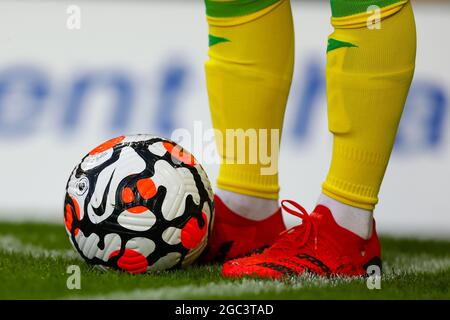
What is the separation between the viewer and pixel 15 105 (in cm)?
483

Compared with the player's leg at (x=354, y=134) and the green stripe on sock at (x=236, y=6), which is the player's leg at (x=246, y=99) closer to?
the green stripe on sock at (x=236, y=6)

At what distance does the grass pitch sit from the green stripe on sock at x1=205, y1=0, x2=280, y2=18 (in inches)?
32.8

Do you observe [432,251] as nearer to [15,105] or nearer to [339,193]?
[339,193]

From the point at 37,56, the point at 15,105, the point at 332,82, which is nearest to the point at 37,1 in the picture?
the point at 37,56

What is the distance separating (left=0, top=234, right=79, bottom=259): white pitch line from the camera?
111 inches

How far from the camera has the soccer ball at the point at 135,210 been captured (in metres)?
2.34

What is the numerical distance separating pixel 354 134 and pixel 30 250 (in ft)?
4.36

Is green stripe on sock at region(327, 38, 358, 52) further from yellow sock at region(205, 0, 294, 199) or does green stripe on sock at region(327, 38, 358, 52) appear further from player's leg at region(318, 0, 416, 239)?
yellow sock at region(205, 0, 294, 199)

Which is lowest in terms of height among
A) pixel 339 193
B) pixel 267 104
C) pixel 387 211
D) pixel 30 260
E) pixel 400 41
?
pixel 387 211

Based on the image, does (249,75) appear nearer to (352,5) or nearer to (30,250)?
(352,5)

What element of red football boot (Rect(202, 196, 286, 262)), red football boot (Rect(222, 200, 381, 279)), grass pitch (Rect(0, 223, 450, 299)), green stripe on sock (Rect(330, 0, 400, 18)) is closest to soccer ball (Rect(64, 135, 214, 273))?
grass pitch (Rect(0, 223, 450, 299))

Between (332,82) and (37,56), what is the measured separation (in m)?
3.06

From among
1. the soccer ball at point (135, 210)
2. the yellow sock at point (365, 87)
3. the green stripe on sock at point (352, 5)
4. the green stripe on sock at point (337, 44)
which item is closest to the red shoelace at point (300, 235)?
the yellow sock at point (365, 87)

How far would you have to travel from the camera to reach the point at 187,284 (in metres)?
2.20
